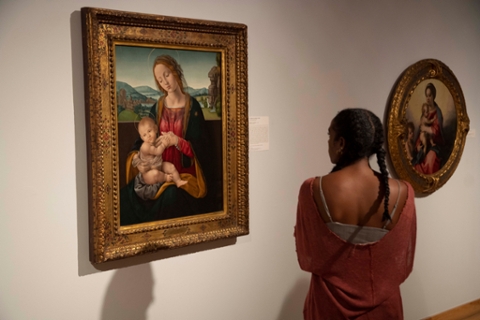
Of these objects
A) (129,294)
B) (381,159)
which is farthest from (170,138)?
(381,159)

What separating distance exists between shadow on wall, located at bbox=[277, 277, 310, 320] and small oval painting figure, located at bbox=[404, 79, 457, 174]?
145cm

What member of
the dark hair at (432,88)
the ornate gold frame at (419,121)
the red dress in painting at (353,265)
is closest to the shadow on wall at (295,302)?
the red dress in painting at (353,265)

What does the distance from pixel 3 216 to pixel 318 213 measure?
162cm

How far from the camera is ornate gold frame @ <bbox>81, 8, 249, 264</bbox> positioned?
8.55 ft

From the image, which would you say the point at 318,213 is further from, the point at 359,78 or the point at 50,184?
the point at 359,78

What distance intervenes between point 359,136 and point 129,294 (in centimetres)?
162

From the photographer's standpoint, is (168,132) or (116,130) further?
(168,132)

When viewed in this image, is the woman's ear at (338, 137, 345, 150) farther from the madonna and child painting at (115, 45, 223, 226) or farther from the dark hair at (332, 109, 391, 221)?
the madonna and child painting at (115, 45, 223, 226)

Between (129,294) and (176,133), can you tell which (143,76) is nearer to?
(176,133)

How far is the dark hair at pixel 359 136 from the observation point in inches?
97.0

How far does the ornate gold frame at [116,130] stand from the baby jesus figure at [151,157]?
0.16 metres

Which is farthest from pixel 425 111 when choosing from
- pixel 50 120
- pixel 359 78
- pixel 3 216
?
pixel 3 216

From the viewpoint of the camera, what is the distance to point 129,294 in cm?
289

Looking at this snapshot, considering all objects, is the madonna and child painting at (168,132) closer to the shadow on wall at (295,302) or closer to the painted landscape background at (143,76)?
the painted landscape background at (143,76)
